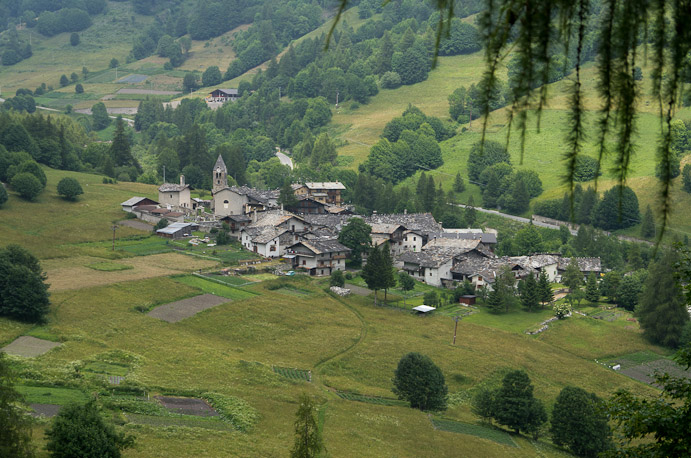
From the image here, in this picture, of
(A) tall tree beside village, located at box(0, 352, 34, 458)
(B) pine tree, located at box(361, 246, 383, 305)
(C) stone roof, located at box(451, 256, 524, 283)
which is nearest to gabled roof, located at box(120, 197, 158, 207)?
(B) pine tree, located at box(361, 246, 383, 305)

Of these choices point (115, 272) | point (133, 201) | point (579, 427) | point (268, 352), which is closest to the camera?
point (579, 427)

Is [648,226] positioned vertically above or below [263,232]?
below

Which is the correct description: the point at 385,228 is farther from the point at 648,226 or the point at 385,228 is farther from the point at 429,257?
the point at 648,226

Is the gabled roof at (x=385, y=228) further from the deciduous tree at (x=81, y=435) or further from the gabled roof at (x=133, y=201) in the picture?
the deciduous tree at (x=81, y=435)

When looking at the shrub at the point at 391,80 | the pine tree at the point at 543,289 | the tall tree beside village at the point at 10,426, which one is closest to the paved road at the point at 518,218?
the pine tree at the point at 543,289

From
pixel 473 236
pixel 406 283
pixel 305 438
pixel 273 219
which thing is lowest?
pixel 473 236

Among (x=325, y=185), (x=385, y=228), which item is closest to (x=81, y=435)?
(x=385, y=228)
